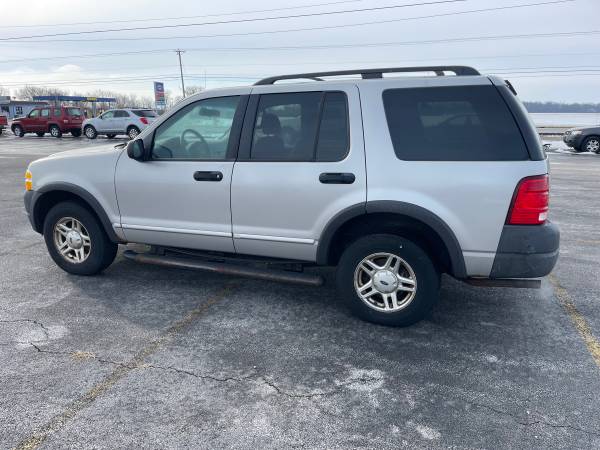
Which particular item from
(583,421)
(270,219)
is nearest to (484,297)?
(583,421)

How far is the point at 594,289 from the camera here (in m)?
4.62

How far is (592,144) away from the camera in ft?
61.0

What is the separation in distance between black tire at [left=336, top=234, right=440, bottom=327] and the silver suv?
0.01 metres

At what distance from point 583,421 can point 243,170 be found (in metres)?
2.91

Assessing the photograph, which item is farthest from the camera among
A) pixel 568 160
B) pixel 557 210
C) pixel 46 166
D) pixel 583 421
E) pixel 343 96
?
pixel 568 160

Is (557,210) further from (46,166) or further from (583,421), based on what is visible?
(46,166)

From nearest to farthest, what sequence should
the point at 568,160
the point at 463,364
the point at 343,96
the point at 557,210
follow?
the point at 463,364 < the point at 343,96 < the point at 557,210 < the point at 568,160

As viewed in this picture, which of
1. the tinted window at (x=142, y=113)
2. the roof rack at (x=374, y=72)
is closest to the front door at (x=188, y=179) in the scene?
the roof rack at (x=374, y=72)

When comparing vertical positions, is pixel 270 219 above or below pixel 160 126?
below

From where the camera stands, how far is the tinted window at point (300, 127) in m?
3.73

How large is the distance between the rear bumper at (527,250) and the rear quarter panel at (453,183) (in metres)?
0.07

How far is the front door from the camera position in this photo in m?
4.07

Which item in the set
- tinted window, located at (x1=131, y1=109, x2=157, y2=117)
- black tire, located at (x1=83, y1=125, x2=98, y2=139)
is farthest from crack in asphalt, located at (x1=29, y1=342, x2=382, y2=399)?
black tire, located at (x1=83, y1=125, x2=98, y2=139)

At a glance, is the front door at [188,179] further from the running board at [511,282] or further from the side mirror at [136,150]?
the running board at [511,282]
